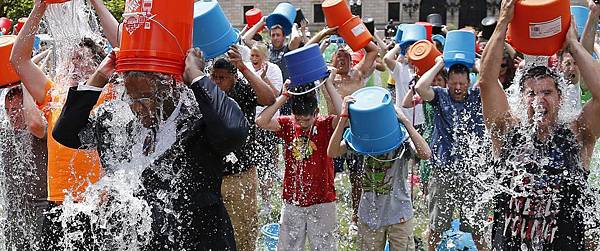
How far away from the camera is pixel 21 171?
4156 millimetres

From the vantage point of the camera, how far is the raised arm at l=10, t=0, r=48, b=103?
351 cm

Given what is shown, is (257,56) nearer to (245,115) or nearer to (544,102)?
(245,115)

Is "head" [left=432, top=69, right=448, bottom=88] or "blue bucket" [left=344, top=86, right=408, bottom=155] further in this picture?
"head" [left=432, top=69, right=448, bottom=88]

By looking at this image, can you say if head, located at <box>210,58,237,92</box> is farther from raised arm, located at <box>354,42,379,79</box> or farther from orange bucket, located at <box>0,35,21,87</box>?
raised arm, located at <box>354,42,379,79</box>

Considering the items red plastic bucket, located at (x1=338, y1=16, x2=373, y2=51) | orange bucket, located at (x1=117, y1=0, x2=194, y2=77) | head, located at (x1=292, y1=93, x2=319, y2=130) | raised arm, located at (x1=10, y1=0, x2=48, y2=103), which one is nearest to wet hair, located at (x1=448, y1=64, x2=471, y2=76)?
head, located at (x1=292, y1=93, x2=319, y2=130)

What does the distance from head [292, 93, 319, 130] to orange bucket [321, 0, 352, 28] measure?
1604mm

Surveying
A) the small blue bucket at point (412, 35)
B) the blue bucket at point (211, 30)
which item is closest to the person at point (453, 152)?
the blue bucket at point (211, 30)

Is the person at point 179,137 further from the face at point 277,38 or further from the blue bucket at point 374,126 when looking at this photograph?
the face at point 277,38

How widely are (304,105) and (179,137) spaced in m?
1.99

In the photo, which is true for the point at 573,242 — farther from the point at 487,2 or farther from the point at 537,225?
the point at 487,2

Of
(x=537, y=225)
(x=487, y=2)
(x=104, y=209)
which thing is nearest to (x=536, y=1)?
(x=537, y=225)

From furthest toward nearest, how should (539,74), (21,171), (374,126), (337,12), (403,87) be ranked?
1. (403,87)
2. (337,12)
3. (374,126)
4. (21,171)
5. (539,74)

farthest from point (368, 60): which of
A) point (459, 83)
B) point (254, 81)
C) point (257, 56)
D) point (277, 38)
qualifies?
point (254, 81)

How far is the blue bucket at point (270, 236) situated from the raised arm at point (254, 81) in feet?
4.78
